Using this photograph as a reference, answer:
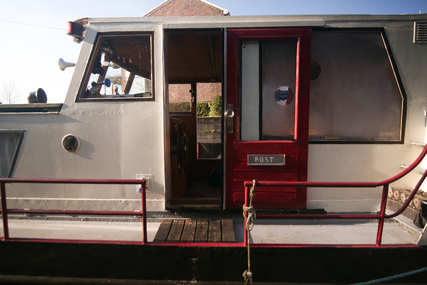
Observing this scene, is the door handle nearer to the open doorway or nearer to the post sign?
the open doorway

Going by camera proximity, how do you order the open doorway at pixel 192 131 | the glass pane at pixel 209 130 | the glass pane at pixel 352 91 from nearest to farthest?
the glass pane at pixel 352 91
the open doorway at pixel 192 131
the glass pane at pixel 209 130

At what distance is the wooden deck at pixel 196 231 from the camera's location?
2142 millimetres

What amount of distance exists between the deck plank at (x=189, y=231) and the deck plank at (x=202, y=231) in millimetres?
37

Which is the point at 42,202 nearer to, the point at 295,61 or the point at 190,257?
the point at 190,257

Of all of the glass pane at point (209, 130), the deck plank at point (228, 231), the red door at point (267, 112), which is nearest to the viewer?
the deck plank at point (228, 231)

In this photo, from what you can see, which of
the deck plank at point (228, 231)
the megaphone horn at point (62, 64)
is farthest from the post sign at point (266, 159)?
the megaphone horn at point (62, 64)

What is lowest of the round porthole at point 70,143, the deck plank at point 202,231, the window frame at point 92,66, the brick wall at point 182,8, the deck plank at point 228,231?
the deck plank at point 202,231

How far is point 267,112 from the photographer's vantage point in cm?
274

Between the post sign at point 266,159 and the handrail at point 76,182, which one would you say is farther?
the post sign at point 266,159

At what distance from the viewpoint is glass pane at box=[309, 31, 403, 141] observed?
2.74 metres

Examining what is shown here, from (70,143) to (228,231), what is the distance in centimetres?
202

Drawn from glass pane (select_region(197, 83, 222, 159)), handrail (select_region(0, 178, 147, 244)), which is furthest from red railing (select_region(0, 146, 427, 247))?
glass pane (select_region(197, 83, 222, 159))

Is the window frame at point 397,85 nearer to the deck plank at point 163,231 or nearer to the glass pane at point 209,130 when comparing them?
the deck plank at point 163,231

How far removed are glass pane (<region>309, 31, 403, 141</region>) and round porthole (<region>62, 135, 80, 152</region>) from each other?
2720mm
